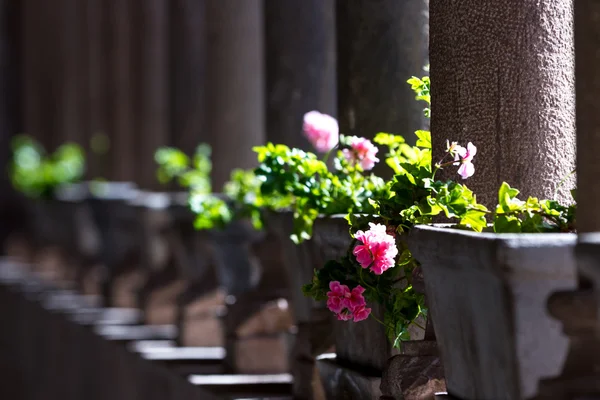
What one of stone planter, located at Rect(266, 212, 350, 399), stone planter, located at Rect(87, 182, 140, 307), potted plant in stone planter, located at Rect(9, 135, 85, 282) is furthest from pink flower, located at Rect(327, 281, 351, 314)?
potted plant in stone planter, located at Rect(9, 135, 85, 282)

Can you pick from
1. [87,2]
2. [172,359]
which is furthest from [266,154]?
[87,2]

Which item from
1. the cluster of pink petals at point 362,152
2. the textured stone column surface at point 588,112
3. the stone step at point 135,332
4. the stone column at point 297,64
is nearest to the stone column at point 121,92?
the stone step at point 135,332

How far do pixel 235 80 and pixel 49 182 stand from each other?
279 inches

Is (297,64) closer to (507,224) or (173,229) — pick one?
(173,229)

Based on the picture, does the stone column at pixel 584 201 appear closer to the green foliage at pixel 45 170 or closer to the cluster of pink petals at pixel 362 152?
the cluster of pink petals at pixel 362 152

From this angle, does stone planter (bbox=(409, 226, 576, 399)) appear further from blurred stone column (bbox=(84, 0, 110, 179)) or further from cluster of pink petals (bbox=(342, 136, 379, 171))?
blurred stone column (bbox=(84, 0, 110, 179))

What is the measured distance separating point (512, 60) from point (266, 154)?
1459 millimetres

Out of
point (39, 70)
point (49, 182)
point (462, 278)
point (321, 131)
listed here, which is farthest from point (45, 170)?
point (462, 278)

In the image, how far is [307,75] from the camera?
732 centimetres

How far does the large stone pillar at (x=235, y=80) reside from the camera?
890 centimetres

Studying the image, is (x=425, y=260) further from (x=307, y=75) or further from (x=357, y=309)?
(x=307, y=75)

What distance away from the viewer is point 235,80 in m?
8.92

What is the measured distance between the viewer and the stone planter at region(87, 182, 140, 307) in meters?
11.9

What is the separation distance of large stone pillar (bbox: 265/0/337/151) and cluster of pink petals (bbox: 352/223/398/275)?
10.0 ft
